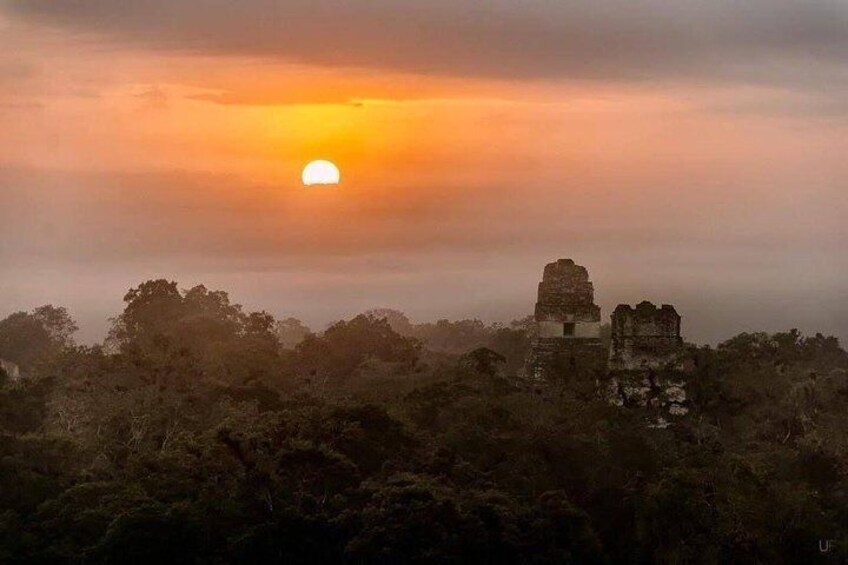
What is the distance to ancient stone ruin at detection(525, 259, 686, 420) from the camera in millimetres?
53906

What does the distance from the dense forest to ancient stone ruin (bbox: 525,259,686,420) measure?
650 millimetres

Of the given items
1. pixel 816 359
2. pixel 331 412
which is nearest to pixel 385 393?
pixel 331 412

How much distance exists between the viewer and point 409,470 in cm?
4284

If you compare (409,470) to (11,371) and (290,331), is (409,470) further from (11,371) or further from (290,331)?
(290,331)

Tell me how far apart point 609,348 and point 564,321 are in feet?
5.90

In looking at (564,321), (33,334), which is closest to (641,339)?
(564,321)

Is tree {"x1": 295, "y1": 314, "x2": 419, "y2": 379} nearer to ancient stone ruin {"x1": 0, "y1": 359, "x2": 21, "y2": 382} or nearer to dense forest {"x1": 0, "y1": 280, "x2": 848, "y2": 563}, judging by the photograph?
dense forest {"x1": 0, "y1": 280, "x2": 848, "y2": 563}

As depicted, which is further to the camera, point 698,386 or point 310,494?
point 698,386

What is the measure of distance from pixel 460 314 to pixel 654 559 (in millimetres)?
116397

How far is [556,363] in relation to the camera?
56.8 meters

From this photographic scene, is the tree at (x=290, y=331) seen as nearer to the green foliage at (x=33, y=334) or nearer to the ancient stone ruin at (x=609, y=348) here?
the green foliage at (x=33, y=334)

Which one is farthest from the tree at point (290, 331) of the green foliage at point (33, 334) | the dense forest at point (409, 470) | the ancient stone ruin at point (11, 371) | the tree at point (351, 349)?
the dense forest at point (409, 470)

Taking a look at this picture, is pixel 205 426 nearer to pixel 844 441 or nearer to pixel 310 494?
pixel 310 494

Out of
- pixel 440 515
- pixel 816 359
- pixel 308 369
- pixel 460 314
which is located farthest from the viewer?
pixel 460 314
